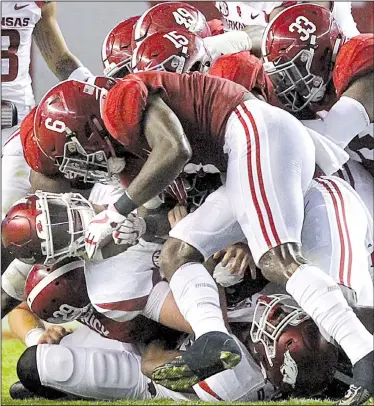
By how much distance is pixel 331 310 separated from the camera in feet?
7.39

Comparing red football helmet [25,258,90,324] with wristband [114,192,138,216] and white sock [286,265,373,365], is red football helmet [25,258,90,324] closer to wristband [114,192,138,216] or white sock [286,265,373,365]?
wristband [114,192,138,216]

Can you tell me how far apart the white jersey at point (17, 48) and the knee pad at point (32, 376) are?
635 mm

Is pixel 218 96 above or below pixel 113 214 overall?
above

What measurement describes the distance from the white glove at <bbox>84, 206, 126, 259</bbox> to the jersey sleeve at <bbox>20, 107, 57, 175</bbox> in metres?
0.17

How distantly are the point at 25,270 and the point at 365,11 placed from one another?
110 cm

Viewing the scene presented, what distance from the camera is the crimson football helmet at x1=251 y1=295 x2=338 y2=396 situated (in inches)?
91.5

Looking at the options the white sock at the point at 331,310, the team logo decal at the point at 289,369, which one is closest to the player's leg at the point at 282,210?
the white sock at the point at 331,310

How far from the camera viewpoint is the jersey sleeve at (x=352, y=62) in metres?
2.40

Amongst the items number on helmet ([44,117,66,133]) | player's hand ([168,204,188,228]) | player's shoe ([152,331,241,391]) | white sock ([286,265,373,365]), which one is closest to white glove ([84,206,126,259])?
player's hand ([168,204,188,228])

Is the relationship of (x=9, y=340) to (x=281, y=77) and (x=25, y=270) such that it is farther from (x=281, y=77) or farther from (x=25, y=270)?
(x=281, y=77)

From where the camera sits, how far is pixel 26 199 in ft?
8.02

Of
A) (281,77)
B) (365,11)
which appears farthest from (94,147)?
(365,11)

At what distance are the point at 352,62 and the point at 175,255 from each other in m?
0.66

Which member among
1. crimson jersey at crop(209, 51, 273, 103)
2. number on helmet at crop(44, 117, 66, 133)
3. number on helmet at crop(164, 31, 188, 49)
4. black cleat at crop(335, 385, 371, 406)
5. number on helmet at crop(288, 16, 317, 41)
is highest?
number on helmet at crop(288, 16, 317, 41)
